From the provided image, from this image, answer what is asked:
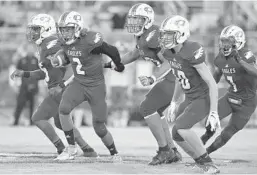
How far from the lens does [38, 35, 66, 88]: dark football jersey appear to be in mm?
9047

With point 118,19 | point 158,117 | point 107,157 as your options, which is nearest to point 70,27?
point 158,117

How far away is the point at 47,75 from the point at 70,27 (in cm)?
93

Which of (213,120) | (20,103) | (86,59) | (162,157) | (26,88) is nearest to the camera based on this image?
(213,120)

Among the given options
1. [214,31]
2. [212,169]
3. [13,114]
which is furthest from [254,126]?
[212,169]

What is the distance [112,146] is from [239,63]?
1.97 m

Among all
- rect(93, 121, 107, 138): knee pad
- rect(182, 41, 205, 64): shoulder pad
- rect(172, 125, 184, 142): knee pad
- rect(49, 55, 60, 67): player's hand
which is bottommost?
rect(93, 121, 107, 138): knee pad

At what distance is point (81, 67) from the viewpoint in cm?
873

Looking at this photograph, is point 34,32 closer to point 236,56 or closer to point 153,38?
point 153,38

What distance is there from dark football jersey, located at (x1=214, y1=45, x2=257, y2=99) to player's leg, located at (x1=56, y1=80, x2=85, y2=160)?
185cm

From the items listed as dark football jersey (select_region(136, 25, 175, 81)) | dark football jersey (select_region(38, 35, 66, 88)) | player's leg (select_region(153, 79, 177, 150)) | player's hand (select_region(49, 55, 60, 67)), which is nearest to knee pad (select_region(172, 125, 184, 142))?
player's leg (select_region(153, 79, 177, 150))

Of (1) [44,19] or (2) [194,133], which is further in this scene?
(1) [44,19]

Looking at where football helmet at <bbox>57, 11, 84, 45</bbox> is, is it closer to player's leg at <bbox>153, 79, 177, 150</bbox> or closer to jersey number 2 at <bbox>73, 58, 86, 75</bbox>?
jersey number 2 at <bbox>73, 58, 86, 75</bbox>

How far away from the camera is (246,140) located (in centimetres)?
1235

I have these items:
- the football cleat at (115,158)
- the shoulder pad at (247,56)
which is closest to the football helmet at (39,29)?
the football cleat at (115,158)
